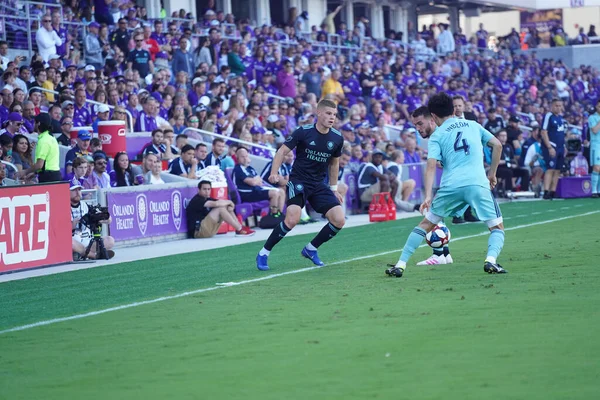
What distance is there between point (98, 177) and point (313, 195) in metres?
5.92

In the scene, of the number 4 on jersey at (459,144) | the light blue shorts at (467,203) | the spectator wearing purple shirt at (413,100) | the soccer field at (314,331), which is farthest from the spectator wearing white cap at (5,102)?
the spectator wearing purple shirt at (413,100)

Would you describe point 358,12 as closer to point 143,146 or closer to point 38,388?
point 143,146

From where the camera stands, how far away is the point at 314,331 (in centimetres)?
829

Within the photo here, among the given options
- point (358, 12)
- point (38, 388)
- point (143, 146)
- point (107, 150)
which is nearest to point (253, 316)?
point (38, 388)

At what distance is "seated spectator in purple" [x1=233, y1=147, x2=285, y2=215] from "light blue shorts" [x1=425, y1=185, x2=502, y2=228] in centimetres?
1000

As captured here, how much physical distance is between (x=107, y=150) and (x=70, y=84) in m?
2.81

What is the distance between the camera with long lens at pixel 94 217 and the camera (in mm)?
15617

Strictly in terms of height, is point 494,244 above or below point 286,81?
below

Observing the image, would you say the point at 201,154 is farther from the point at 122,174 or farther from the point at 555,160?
the point at 555,160

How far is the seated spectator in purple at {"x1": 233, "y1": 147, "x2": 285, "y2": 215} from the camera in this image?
21.2m

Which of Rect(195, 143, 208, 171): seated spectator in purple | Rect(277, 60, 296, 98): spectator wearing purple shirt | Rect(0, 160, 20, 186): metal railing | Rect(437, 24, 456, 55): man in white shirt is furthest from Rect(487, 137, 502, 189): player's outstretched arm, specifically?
Rect(437, 24, 456, 55): man in white shirt

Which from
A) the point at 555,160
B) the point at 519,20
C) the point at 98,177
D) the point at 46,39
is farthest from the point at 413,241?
the point at 519,20

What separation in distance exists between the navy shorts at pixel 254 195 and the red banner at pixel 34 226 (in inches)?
245

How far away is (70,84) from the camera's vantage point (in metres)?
22.3
